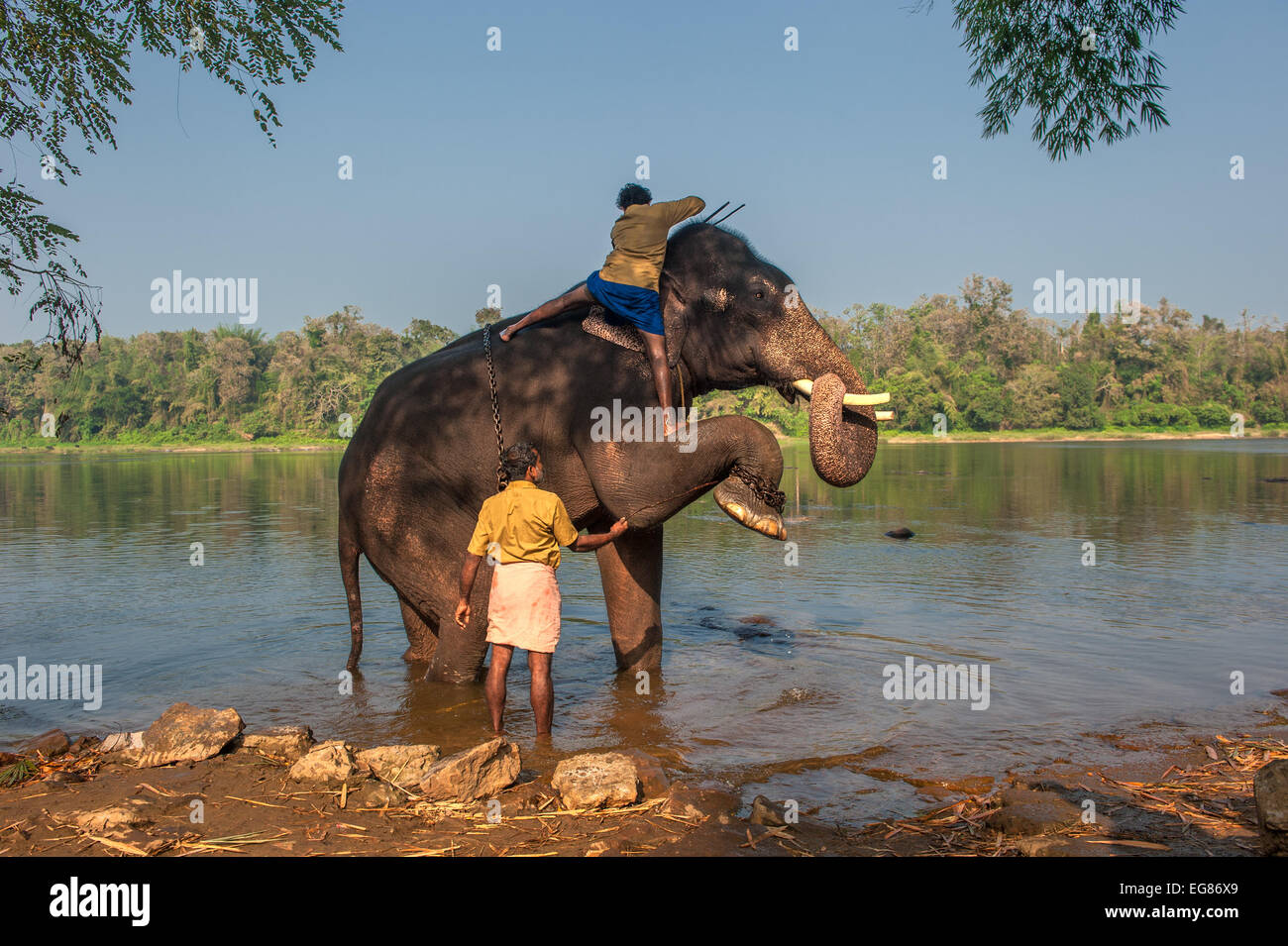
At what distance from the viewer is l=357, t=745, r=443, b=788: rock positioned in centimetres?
493

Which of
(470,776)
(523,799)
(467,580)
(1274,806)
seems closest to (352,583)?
(467,580)

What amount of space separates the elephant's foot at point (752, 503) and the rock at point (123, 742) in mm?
3485

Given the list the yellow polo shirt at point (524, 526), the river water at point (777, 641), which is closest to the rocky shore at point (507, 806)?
the river water at point (777, 641)

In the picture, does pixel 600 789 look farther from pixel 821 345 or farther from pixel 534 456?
pixel 821 345

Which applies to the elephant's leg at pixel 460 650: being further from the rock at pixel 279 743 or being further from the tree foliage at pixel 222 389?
the tree foliage at pixel 222 389

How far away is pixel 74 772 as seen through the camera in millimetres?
5191

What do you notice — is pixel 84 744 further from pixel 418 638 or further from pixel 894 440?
pixel 894 440

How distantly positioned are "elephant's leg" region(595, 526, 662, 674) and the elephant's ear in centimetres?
139

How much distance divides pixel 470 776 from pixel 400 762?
50 centimetres

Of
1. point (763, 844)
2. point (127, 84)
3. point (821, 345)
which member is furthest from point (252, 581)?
point (763, 844)

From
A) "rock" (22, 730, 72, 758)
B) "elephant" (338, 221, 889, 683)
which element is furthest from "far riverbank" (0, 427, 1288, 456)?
"rock" (22, 730, 72, 758)

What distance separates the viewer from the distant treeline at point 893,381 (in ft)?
254

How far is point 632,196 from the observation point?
21.8 feet

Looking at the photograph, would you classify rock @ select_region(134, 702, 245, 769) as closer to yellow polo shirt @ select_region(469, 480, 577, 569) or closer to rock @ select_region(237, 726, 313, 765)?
rock @ select_region(237, 726, 313, 765)
